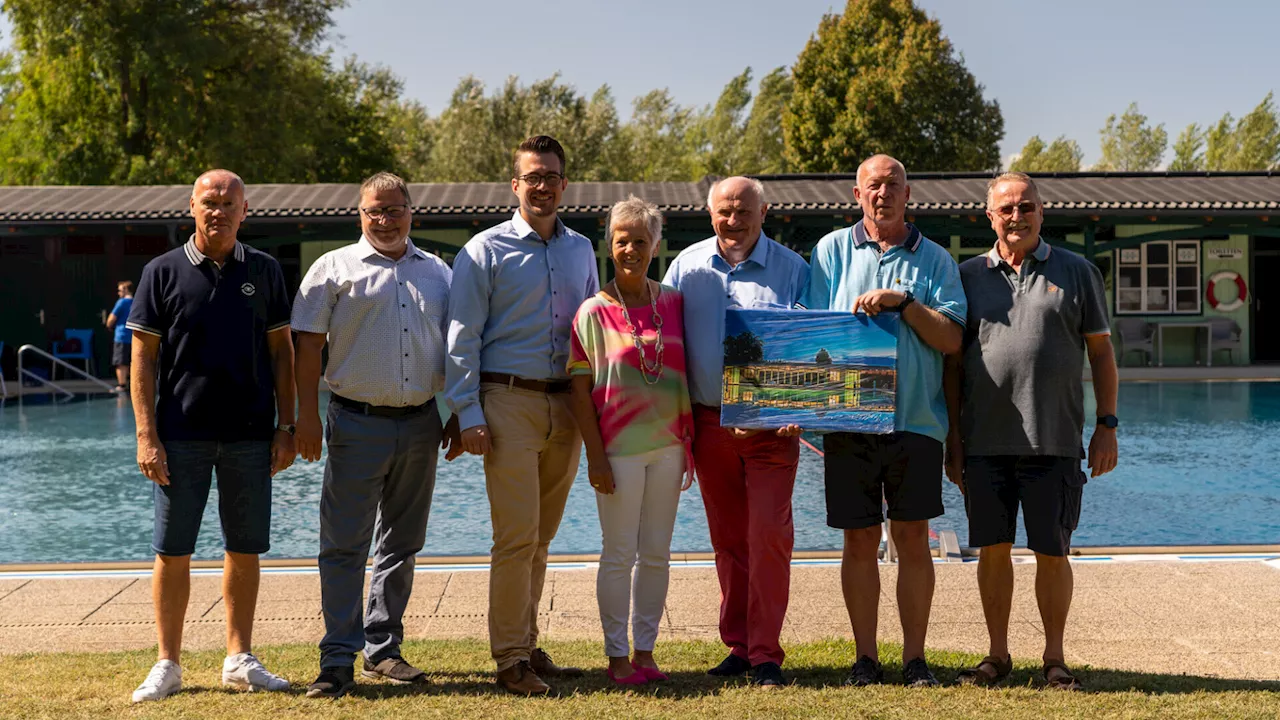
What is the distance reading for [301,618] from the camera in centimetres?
528

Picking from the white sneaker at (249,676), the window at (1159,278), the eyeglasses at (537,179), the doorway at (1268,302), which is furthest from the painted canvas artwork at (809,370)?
the doorway at (1268,302)

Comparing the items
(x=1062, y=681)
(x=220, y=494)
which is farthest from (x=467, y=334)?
(x=1062, y=681)

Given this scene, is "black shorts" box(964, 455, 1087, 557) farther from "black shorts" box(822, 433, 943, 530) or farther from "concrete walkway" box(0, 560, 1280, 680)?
"concrete walkway" box(0, 560, 1280, 680)

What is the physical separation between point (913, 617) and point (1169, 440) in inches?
391

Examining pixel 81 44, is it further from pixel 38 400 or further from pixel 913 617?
pixel 913 617

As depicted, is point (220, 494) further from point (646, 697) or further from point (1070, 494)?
point (1070, 494)

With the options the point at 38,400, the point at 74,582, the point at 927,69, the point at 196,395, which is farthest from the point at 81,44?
the point at 196,395

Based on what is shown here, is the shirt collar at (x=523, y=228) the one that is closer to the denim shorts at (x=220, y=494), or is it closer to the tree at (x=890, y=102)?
the denim shorts at (x=220, y=494)

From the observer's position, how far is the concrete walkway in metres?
4.71

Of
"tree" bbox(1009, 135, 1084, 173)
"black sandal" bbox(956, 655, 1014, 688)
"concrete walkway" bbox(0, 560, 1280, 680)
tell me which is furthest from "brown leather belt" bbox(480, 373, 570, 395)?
"tree" bbox(1009, 135, 1084, 173)

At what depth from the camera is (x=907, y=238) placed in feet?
13.9

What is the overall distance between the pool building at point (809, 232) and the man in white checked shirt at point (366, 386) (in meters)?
14.8

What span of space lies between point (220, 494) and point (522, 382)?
112 centimetres

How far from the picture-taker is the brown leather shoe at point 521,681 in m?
4.07
